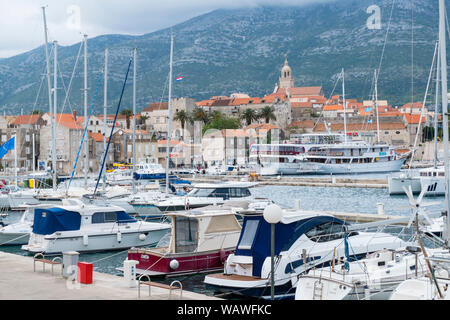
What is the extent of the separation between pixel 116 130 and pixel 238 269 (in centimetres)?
7680

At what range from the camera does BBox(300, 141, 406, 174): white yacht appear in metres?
82.9

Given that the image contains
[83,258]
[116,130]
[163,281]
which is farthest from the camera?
[116,130]

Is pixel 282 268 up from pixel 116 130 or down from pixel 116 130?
down

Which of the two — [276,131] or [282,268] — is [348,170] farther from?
[282,268]

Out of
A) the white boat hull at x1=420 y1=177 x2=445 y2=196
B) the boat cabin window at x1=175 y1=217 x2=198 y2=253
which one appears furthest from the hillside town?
the boat cabin window at x1=175 y1=217 x2=198 y2=253

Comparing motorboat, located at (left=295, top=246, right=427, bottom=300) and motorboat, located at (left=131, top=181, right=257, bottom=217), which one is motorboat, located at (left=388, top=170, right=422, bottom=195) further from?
motorboat, located at (left=295, top=246, right=427, bottom=300)

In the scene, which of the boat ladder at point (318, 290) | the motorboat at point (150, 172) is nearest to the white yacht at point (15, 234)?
the boat ladder at point (318, 290)

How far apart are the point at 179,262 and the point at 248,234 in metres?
2.66

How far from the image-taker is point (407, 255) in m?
14.2

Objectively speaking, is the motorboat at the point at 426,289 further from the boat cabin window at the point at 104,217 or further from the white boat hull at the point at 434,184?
the white boat hull at the point at 434,184

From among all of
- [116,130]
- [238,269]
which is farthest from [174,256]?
[116,130]

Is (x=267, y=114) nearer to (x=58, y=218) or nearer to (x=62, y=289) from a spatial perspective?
(x=58, y=218)
